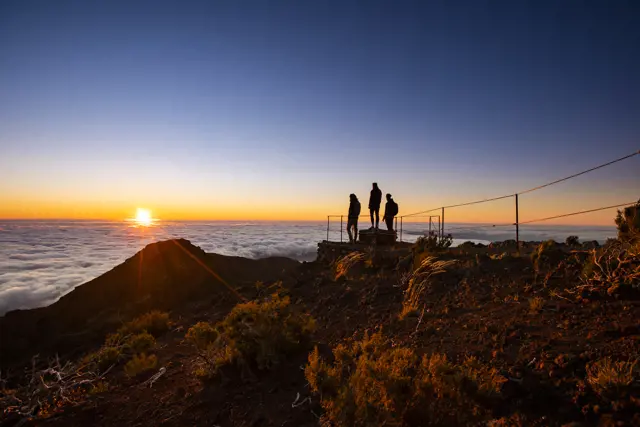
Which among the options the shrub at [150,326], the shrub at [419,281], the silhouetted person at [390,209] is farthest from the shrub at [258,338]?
the silhouetted person at [390,209]

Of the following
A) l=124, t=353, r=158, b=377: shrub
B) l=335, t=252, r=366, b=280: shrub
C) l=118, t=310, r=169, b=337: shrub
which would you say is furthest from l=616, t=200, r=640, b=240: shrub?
l=118, t=310, r=169, b=337: shrub

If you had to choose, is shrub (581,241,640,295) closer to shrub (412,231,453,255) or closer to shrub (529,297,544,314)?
shrub (529,297,544,314)

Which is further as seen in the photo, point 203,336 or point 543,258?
point 543,258

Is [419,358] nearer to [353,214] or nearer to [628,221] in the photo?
[628,221]

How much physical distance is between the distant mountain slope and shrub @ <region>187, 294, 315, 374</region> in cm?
690

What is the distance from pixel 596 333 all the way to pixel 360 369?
2640 mm

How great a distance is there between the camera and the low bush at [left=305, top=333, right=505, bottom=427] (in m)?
2.94

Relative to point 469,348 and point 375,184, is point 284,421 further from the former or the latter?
point 375,184

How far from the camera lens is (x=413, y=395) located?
125 inches

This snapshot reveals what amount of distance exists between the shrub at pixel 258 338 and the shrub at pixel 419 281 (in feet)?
6.12

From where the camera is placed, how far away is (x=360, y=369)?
12.1 ft

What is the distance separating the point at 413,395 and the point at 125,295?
742 inches

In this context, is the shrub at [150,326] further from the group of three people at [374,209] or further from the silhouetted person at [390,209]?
the silhouetted person at [390,209]

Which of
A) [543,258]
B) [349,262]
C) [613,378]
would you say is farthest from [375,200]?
[613,378]
